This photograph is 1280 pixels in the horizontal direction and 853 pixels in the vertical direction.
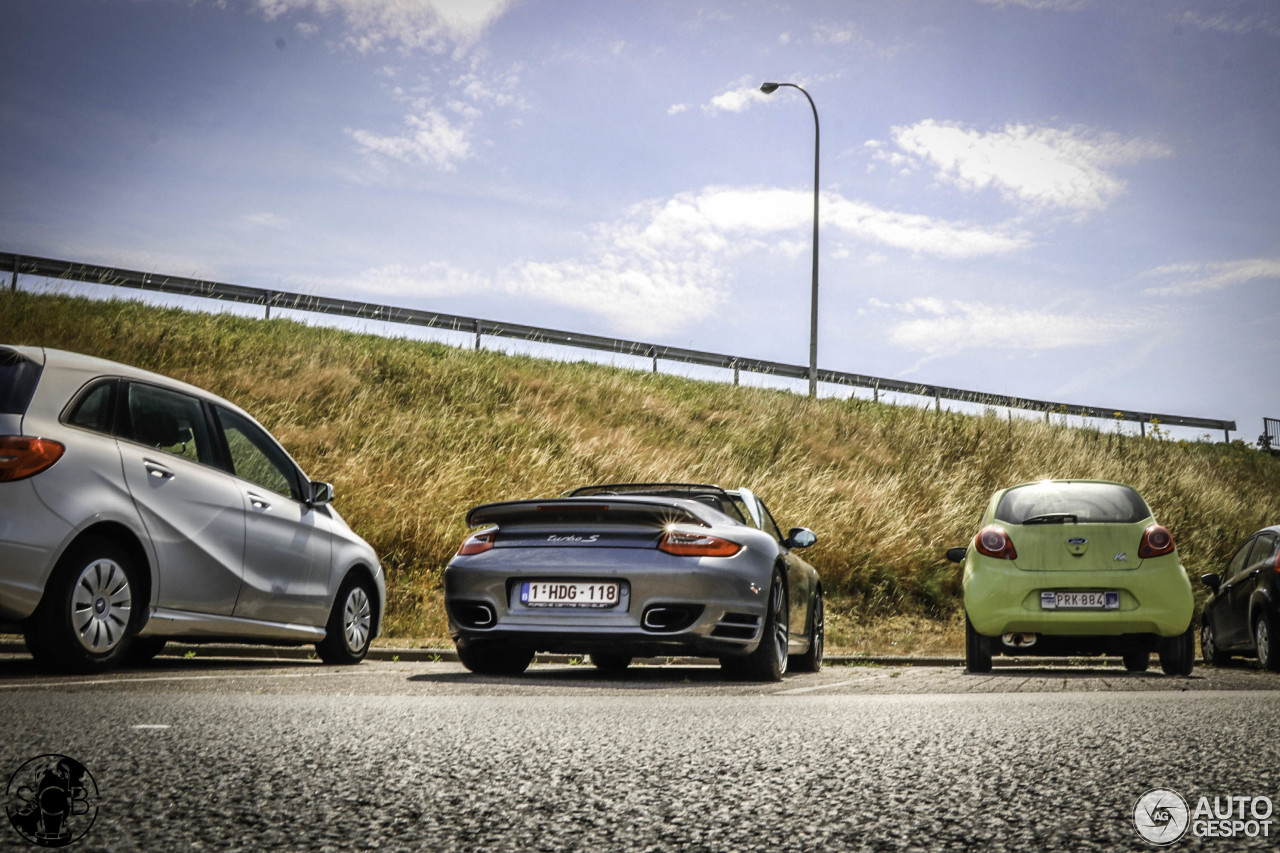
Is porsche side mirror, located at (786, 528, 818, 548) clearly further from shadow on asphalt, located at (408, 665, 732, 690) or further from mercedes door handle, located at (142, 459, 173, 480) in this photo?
mercedes door handle, located at (142, 459, 173, 480)

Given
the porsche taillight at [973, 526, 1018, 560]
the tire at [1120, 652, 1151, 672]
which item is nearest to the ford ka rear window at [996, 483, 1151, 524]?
the porsche taillight at [973, 526, 1018, 560]

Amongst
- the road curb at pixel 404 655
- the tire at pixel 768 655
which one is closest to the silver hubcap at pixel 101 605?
the road curb at pixel 404 655

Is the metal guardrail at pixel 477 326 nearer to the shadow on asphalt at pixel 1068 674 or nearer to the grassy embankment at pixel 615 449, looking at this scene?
the grassy embankment at pixel 615 449

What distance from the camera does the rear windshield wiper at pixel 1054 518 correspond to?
9898 millimetres

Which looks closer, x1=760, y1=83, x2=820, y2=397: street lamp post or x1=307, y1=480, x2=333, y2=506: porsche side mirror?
x1=307, y1=480, x2=333, y2=506: porsche side mirror

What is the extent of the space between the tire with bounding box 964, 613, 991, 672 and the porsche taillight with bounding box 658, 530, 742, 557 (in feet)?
10.0

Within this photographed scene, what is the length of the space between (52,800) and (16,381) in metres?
4.04

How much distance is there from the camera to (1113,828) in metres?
2.85

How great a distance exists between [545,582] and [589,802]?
15.9 ft

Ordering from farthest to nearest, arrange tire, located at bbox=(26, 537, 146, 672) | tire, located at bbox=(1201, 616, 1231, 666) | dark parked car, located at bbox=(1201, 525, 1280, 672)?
tire, located at bbox=(1201, 616, 1231, 666)
dark parked car, located at bbox=(1201, 525, 1280, 672)
tire, located at bbox=(26, 537, 146, 672)

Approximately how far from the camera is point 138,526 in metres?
6.82

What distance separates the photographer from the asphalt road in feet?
9.17

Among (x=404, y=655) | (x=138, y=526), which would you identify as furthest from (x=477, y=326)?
(x=138, y=526)

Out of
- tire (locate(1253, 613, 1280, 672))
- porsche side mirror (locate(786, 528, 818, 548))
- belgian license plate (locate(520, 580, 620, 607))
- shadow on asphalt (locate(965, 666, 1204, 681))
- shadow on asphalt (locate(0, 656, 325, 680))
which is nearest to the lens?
shadow on asphalt (locate(0, 656, 325, 680))
